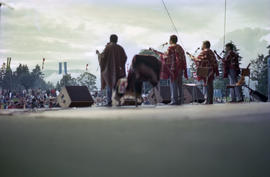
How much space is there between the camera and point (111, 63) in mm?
6105

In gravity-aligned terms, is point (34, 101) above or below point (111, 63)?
below

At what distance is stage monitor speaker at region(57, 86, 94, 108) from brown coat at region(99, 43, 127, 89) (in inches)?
16.1

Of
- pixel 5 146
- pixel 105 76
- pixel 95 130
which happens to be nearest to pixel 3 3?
pixel 105 76

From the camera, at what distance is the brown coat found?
6051 millimetres

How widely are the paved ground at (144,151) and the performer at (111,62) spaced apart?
158 inches

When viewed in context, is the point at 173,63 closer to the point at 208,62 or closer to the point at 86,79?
the point at 208,62

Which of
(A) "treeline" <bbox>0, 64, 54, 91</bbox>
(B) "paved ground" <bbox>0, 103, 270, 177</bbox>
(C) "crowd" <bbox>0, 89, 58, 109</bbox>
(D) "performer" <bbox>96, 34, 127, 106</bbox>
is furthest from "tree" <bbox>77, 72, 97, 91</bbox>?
(A) "treeline" <bbox>0, 64, 54, 91</bbox>

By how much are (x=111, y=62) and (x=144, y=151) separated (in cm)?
481

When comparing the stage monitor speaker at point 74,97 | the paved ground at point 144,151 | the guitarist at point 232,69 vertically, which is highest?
the guitarist at point 232,69

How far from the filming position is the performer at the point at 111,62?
6.05 metres

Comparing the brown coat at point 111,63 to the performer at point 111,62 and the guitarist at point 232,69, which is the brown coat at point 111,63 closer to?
the performer at point 111,62

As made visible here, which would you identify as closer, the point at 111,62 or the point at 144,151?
the point at 144,151

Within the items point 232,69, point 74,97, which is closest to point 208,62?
point 232,69

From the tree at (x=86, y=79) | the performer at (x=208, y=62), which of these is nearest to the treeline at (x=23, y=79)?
the tree at (x=86, y=79)
